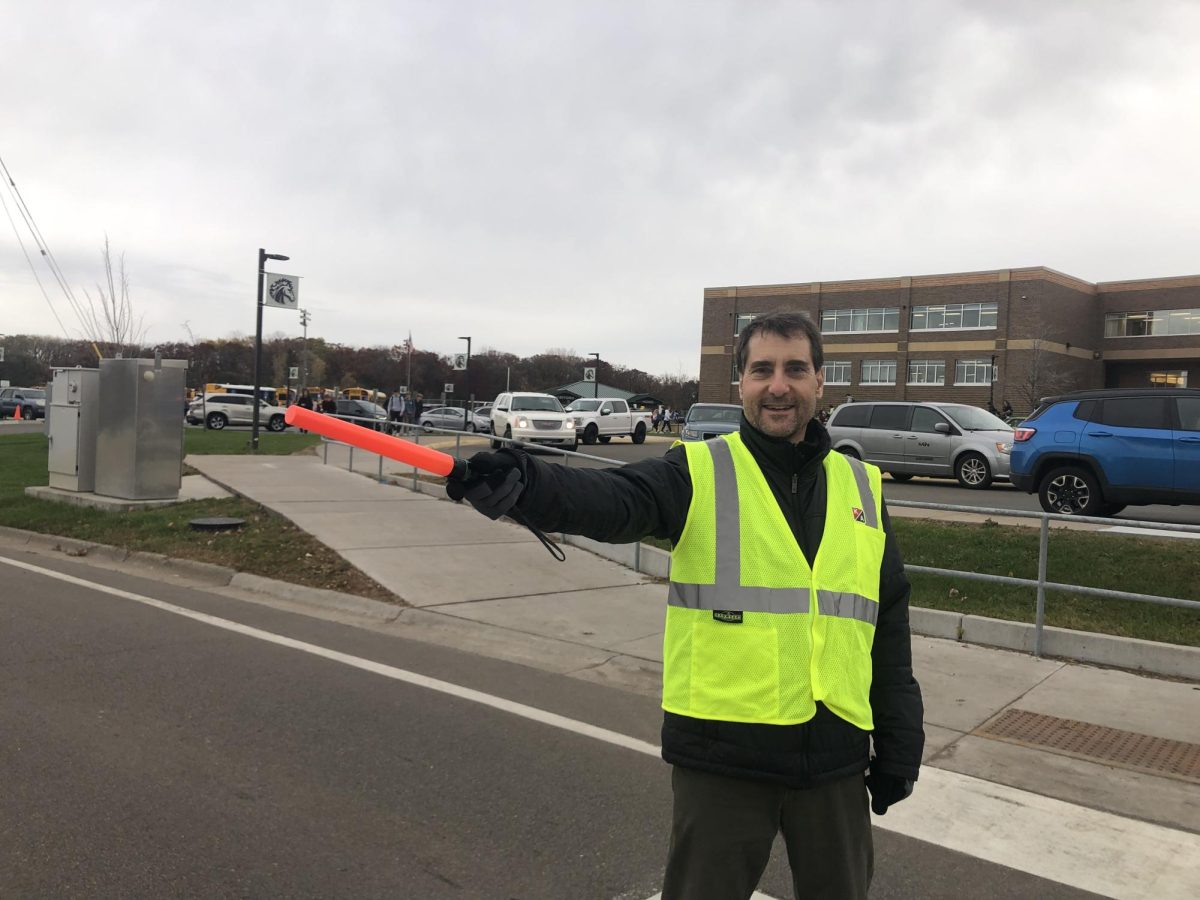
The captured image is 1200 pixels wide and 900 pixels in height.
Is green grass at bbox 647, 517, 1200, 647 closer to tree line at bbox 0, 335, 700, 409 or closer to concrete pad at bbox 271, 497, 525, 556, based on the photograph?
concrete pad at bbox 271, 497, 525, 556

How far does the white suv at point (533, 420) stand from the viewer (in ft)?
83.6

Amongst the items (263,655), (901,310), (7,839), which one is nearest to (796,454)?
(7,839)

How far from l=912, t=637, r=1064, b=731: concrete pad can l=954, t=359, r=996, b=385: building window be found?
58931mm

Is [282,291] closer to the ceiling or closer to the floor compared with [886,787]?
closer to the ceiling

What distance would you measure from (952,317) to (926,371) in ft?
13.4

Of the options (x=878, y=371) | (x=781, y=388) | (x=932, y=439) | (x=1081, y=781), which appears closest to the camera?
(x=781, y=388)

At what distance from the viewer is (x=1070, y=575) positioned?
28.0ft

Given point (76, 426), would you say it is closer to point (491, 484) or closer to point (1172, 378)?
point (491, 484)

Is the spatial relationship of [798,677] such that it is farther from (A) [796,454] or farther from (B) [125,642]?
(B) [125,642]

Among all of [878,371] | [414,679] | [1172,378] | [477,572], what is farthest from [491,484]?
[1172,378]

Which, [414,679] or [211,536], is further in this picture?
[211,536]

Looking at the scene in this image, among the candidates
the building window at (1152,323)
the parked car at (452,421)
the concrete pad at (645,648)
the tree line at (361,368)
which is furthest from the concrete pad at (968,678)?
the tree line at (361,368)

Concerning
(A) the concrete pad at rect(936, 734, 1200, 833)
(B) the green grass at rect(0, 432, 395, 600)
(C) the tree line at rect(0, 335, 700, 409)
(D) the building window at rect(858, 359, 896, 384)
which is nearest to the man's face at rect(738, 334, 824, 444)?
(A) the concrete pad at rect(936, 734, 1200, 833)

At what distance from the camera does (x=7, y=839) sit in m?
3.72
